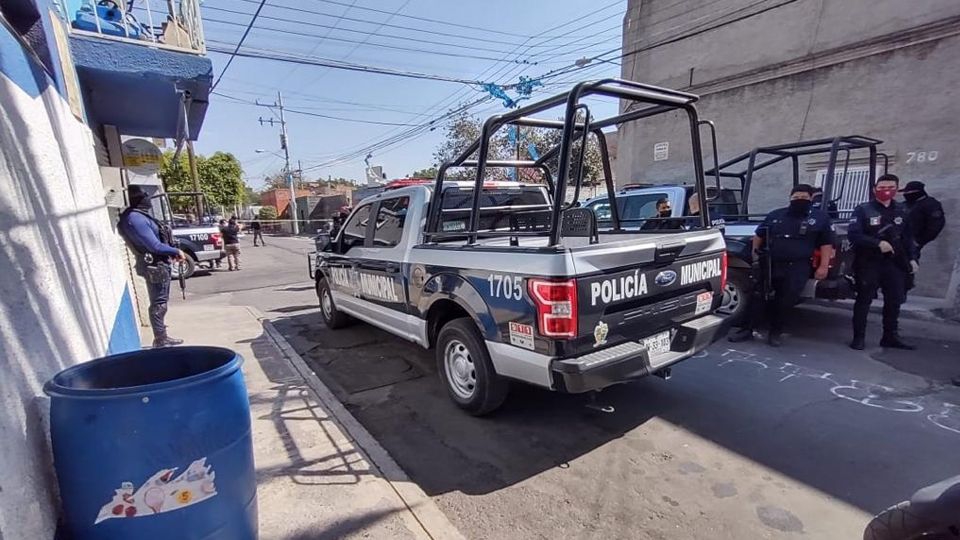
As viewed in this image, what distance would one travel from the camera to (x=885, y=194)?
4.97 m

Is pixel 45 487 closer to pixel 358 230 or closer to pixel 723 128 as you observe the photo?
pixel 358 230

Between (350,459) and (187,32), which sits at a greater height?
(187,32)

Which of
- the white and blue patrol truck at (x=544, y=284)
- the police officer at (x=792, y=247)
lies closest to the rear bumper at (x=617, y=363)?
the white and blue patrol truck at (x=544, y=284)

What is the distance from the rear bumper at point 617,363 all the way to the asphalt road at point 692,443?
22.2 inches

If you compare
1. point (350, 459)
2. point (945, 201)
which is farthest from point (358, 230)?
point (945, 201)

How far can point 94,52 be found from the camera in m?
3.87

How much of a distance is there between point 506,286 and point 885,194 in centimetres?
472

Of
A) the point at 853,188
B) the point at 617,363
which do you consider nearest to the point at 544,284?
the point at 617,363

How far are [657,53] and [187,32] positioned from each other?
11.4 m

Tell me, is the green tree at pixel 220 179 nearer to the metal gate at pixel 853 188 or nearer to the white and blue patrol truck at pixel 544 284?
the white and blue patrol truck at pixel 544 284

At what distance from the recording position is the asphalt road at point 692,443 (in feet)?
8.09

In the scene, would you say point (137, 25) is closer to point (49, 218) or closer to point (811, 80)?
point (49, 218)

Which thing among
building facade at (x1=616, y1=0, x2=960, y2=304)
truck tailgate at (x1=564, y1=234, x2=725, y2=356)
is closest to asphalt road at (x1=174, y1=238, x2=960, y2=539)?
truck tailgate at (x1=564, y1=234, x2=725, y2=356)

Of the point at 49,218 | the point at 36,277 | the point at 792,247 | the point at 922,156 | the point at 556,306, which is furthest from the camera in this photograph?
the point at 922,156
